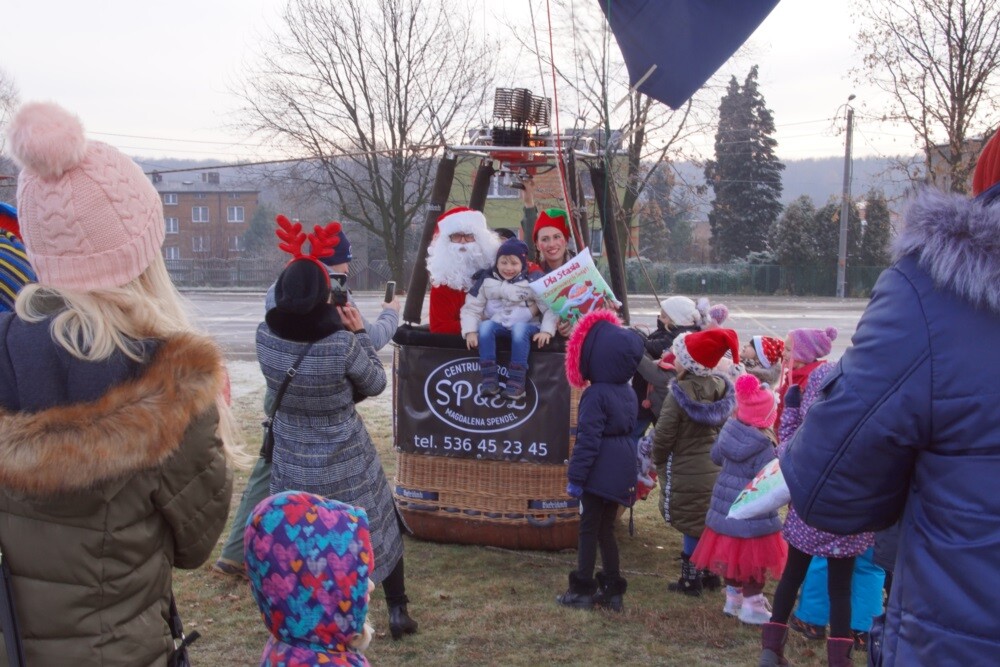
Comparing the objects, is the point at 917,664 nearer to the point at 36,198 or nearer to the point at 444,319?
the point at 36,198

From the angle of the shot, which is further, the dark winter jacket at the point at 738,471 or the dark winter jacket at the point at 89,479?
the dark winter jacket at the point at 738,471

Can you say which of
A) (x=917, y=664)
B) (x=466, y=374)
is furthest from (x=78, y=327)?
(x=466, y=374)

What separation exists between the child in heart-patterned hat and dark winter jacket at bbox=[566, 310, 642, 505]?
2656 millimetres

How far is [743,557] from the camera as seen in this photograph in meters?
4.61

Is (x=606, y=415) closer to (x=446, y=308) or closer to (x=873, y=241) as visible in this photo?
(x=446, y=308)

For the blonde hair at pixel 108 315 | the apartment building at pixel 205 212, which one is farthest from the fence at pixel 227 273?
the blonde hair at pixel 108 315

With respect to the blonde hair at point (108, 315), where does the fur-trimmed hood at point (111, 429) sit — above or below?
below

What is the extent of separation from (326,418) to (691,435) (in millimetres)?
2101

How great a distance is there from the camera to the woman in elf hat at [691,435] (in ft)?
16.4

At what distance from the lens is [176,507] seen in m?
1.98

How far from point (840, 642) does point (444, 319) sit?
2855mm

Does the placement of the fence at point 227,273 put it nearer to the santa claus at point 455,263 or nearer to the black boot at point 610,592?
the santa claus at point 455,263

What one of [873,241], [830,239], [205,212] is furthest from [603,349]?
[205,212]

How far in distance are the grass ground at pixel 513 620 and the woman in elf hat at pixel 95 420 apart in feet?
7.96
